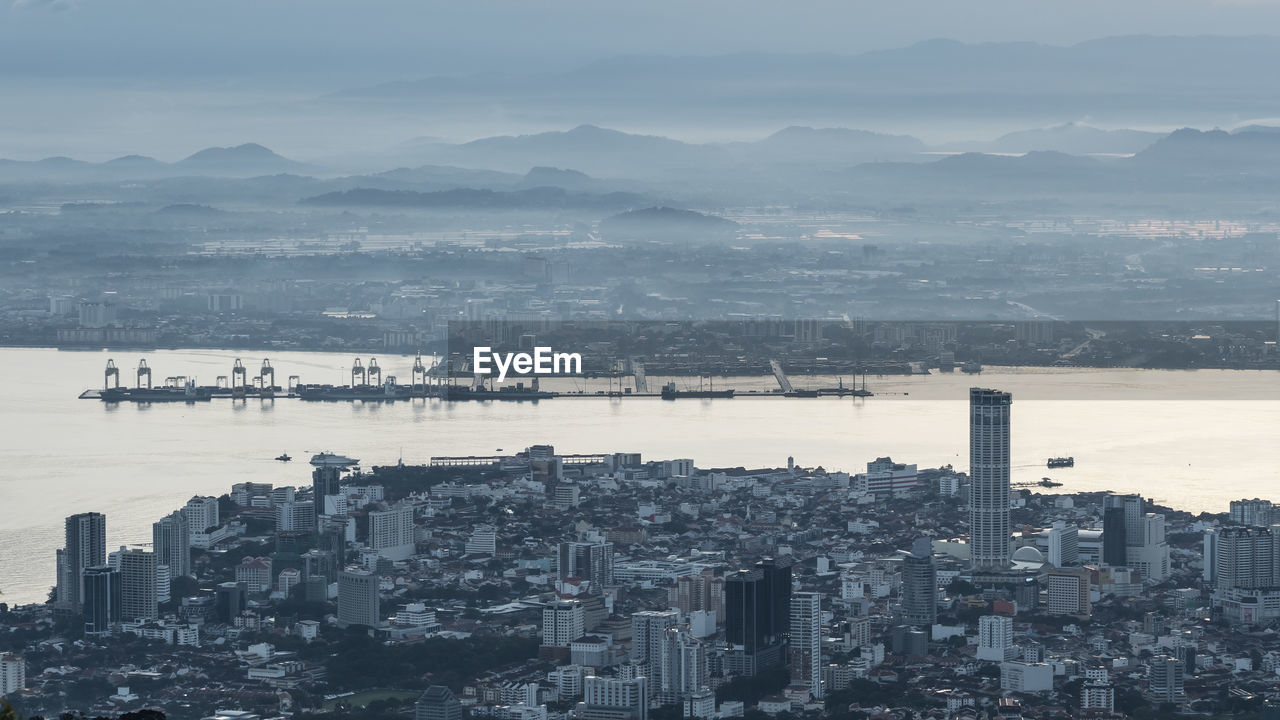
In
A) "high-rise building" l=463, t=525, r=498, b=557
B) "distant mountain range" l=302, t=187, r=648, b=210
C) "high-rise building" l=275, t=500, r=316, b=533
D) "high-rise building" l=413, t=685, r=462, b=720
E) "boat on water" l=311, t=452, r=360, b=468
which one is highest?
"distant mountain range" l=302, t=187, r=648, b=210

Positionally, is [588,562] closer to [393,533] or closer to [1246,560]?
[393,533]

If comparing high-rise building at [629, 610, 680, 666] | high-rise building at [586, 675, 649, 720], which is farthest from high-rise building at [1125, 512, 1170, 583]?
high-rise building at [586, 675, 649, 720]

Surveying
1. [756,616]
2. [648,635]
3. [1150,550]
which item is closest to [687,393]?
[1150,550]

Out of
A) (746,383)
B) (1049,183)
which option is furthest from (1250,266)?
(746,383)

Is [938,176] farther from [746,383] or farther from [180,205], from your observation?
[746,383]

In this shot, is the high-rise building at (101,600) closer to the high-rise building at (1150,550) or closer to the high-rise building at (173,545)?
Answer: the high-rise building at (173,545)

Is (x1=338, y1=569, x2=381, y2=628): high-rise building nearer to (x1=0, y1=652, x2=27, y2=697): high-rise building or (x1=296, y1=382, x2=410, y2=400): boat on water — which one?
(x1=0, y1=652, x2=27, y2=697): high-rise building
